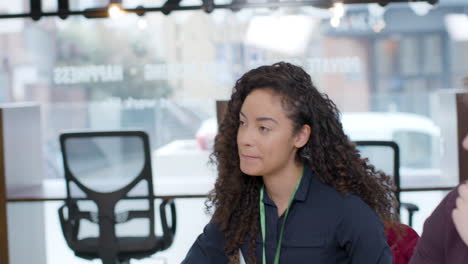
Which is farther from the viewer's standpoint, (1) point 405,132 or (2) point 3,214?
(1) point 405,132

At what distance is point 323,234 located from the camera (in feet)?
5.57

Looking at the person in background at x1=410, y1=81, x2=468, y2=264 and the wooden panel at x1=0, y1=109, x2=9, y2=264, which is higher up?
the person in background at x1=410, y1=81, x2=468, y2=264

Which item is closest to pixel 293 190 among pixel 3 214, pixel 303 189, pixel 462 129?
pixel 303 189

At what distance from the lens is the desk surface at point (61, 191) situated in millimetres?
4031

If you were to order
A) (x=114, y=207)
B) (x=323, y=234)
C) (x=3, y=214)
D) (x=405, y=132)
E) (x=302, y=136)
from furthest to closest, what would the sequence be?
(x=405, y=132)
(x=3, y=214)
(x=114, y=207)
(x=302, y=136)
(x=323, y=234)

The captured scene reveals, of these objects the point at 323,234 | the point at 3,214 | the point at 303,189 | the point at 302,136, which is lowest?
the point at 3,214

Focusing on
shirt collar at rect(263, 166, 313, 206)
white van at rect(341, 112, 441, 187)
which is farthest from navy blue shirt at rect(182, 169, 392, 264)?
white van at rect(341, 112, 441, 187)

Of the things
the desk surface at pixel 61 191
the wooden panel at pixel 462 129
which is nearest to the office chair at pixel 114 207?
the desk surface at pixel 61 191

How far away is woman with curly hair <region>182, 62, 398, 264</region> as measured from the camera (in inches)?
66.9

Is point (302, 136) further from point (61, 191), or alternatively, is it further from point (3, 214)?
point (61, 191)

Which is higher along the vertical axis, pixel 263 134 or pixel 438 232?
pixel 263 134

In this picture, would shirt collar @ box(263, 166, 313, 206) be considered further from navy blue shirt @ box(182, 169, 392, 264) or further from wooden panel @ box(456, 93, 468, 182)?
wooden panel @ box(456, 93, 468, 182)

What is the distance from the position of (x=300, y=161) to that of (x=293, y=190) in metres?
0.08

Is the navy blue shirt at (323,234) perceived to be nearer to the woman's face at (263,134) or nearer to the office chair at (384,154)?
the woman's face at (263,134)
